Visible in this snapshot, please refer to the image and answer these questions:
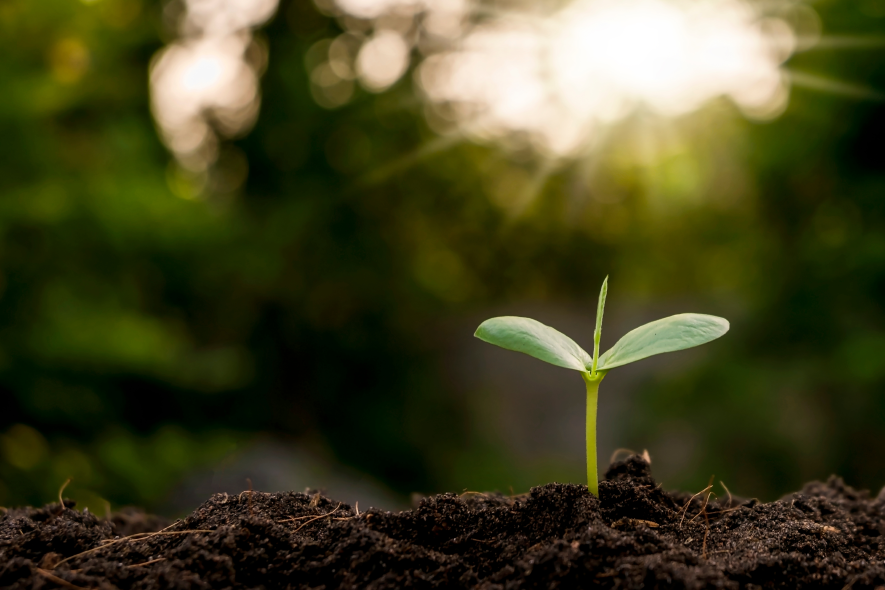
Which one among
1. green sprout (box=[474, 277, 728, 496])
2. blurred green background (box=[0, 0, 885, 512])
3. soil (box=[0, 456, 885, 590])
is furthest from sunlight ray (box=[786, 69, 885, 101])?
green sprout (box=[474, 277, 728, 496])

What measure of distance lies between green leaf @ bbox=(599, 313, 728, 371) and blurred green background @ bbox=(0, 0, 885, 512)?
1.97 metres

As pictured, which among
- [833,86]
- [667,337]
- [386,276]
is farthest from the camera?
[386,276]

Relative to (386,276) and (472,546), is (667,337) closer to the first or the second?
(472,546)

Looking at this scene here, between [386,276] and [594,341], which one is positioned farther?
[386,276]

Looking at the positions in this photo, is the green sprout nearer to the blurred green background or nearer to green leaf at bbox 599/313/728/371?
green leaf at bbox 599/313/728/371

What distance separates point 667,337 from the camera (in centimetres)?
68

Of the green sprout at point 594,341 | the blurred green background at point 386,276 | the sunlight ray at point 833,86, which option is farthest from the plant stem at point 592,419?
the sunlight ray at point 833,86

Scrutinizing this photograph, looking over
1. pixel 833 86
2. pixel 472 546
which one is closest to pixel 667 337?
pixel 472 546

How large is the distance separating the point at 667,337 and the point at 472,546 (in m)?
0.32

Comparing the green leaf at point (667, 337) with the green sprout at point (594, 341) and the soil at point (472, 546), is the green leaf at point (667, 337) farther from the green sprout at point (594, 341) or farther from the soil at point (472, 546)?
the soil at point (472, 546)

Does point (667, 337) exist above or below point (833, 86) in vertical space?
below

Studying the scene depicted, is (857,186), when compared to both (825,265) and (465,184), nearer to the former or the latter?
(825,265)

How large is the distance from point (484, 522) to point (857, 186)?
322 cm

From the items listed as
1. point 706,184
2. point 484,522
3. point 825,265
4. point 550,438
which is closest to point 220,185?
point 550,438
